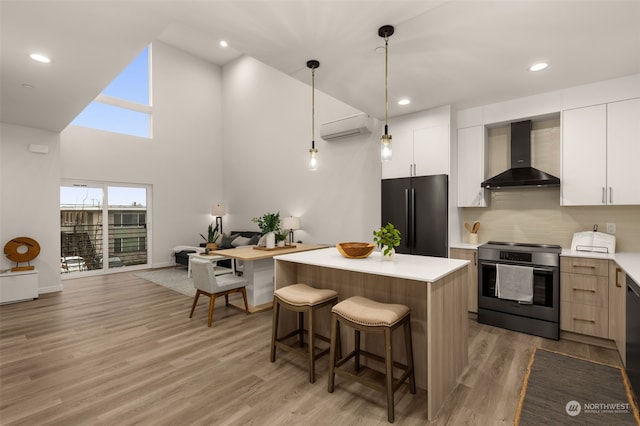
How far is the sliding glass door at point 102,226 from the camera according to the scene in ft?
20.5

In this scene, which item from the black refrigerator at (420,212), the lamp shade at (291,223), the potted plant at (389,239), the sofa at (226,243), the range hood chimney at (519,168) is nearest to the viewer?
the potted plant at (389,239)

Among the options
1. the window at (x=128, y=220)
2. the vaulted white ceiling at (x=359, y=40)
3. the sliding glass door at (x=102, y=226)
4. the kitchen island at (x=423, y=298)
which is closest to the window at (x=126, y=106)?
the sliding glass door at (x=102, y=226)

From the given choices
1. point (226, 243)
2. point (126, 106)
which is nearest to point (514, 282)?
point (226, 243)

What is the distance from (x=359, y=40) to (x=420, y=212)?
2289mm

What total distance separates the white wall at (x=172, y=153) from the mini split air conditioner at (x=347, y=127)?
4106mm

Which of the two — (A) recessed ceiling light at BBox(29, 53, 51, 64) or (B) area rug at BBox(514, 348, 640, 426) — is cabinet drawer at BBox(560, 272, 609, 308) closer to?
(B) area rug at BBox(514, 348, 640, 426)

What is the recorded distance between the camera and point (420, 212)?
13.0 feet

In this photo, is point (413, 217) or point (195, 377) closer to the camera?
point (195, 377)

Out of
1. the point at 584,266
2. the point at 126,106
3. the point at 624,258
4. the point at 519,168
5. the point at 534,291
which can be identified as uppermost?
the point at 126,106

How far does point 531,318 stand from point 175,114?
27.3 ft

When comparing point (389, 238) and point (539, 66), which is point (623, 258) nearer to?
point (539, 66)

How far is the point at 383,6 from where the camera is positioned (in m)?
2.05

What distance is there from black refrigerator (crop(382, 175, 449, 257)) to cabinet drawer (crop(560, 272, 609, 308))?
1192 millimetres

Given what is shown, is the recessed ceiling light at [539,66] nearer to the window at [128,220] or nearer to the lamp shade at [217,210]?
the lamp shade at [217,210]
